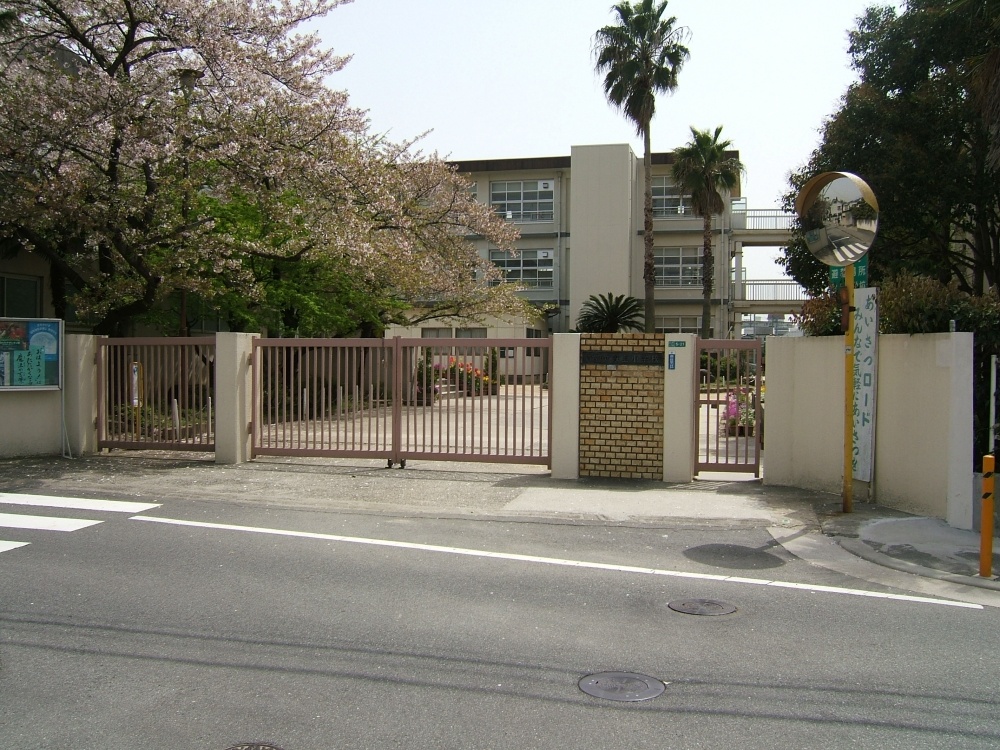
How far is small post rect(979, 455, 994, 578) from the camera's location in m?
6.52

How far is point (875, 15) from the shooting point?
62.7 ft

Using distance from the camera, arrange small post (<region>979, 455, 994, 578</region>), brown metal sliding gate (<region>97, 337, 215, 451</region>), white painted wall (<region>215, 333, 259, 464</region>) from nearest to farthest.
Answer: small post (<region>979, 455, 994, 578</region>), white painted wall (<region>215, 333, 259, 464</region>), brown metal sliding gate (<region>97, 337, 215, 451</region>)

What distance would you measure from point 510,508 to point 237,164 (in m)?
8.75

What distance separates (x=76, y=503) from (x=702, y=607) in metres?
7.44

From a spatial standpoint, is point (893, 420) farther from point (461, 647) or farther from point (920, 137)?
point (920, 137)

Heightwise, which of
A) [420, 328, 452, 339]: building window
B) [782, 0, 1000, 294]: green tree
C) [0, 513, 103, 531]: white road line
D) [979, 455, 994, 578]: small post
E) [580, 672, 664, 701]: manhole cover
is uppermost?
[782, 0, 1000, 294]: green tree

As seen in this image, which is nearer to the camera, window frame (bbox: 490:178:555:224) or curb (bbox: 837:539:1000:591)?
curb (bbox: 837:539:1000:591)

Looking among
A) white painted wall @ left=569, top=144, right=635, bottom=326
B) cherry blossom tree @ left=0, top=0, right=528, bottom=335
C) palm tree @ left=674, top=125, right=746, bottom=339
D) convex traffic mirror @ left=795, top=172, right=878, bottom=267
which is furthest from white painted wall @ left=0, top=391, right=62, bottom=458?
white painted wall @ left=569, top=144, right=635, bottom=326

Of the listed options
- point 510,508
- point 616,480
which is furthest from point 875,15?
point 510,508

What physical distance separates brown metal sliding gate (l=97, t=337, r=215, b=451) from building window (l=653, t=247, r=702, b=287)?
3334 cm

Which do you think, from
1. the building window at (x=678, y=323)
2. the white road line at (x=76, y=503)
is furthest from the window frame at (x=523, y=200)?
the white road line at (x=76, y=503)

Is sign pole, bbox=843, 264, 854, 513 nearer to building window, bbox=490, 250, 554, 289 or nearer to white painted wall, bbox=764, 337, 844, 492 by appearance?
white painted wall, bbox=764, 337, 844, 492

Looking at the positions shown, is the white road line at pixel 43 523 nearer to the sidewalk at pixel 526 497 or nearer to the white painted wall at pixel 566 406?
the sidewalk at pixel 526 497

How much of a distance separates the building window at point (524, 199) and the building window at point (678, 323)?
8449mm
